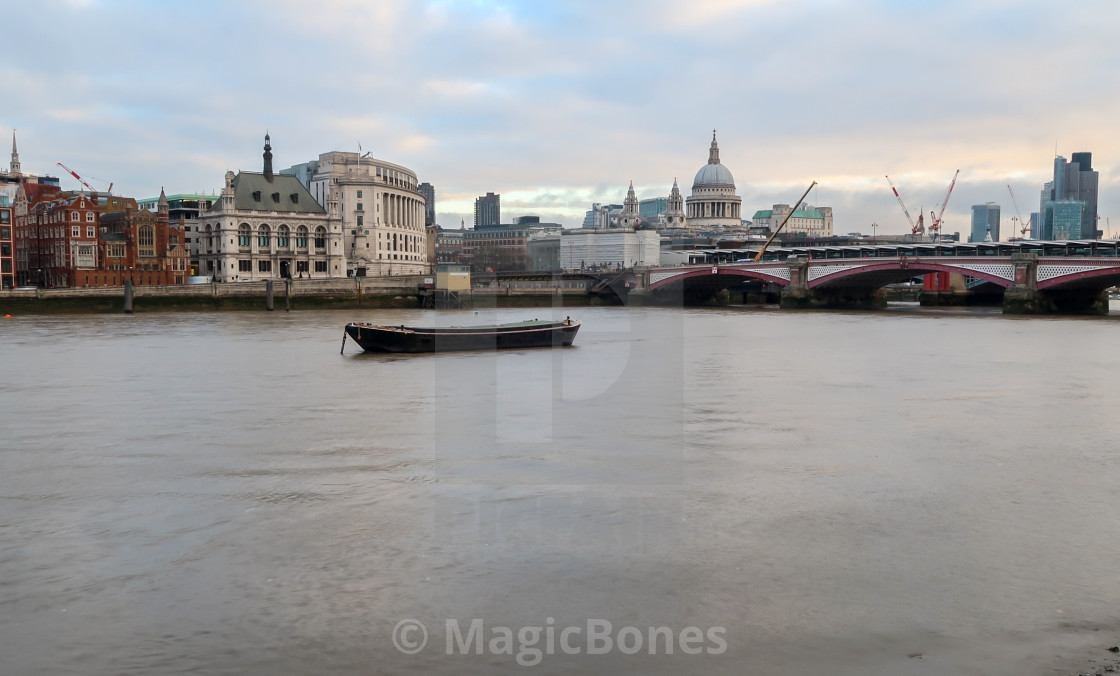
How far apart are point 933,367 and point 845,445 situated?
11508 mm

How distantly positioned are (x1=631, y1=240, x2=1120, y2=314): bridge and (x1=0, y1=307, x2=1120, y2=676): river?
30.6 metres

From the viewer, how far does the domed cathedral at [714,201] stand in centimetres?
17275

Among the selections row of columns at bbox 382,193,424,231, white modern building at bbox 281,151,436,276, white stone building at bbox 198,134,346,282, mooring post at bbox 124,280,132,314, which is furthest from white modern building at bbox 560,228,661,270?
mooring post at bbox 124,280,132,314

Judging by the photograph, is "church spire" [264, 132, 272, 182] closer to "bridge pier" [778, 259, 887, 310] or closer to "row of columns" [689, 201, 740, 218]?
"bridge pier" [778, 259, 887, 310]

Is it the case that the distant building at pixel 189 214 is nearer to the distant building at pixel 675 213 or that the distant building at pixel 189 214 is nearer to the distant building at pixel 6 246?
the distant building at pixel 6 246

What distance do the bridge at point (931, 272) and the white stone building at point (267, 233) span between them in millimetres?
33519

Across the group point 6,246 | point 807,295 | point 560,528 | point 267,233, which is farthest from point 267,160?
point 560,528

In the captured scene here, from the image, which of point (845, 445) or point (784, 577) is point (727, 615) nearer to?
point (784, 577)

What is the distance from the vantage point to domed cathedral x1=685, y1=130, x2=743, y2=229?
172750 millimetres

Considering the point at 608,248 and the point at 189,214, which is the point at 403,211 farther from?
the point at 608,248

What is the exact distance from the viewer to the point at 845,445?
13.4 meters

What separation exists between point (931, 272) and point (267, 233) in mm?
57935

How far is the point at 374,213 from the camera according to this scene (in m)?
104

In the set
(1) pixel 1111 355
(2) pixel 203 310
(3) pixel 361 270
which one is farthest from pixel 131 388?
(3) pixel 361 270
